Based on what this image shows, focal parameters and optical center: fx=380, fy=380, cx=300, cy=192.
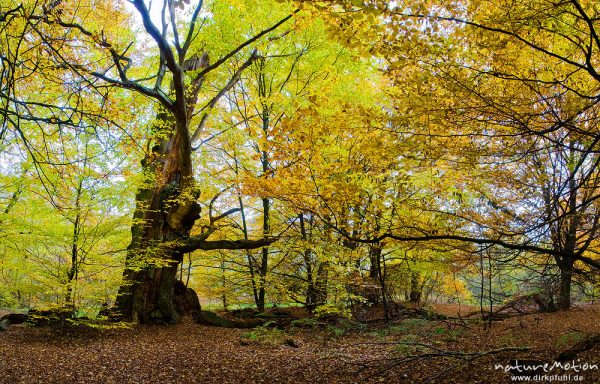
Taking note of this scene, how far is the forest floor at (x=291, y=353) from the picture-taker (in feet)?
15.7

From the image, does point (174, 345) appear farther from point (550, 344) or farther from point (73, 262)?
point (550, 344)

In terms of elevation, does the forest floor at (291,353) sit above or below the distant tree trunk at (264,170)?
below

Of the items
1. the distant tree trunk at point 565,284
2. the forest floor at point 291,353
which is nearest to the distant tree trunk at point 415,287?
the forest floor at point 291,353

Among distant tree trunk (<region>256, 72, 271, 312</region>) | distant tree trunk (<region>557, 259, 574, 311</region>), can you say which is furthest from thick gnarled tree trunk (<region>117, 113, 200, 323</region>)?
distant tree trunk (<region>557, 259, 574, 311</region>)

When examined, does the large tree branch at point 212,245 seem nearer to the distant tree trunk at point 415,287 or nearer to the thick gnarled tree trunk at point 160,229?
the thick gnarled tree trunk at point 160,229

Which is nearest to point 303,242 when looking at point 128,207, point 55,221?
point 128,207

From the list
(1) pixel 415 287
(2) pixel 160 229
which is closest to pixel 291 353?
(2) pixel 160 229

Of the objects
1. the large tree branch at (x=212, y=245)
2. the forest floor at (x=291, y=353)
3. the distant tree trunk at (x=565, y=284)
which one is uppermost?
the large tree branch at (x=212, y=245)

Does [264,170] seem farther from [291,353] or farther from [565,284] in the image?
[565,284]

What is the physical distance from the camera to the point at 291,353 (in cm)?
712

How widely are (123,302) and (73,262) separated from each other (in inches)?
82.2

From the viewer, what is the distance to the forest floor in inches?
189

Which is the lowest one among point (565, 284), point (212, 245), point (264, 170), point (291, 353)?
point (291, 353)

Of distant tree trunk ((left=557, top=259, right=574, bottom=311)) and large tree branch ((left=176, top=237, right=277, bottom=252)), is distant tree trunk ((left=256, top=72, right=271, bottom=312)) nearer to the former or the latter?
large tree branch ((left=176, top=237, right=277, bottom=252))
